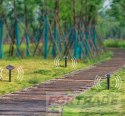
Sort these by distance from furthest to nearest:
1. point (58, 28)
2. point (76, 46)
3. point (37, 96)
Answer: point (58, 28), point (76, 46), point (37, 96)

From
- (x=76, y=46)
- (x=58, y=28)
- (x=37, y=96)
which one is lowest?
(x=37, y=96)

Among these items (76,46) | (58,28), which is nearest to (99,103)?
(76,46)

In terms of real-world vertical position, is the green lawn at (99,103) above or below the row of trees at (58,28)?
below

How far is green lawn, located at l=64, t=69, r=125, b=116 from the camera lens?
15.1m

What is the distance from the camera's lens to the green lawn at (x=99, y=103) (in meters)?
15.1

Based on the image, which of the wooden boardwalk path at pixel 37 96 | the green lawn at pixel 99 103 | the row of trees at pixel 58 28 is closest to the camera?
the green lawn at pixel 99 103

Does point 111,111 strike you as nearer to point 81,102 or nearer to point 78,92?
point 81,102

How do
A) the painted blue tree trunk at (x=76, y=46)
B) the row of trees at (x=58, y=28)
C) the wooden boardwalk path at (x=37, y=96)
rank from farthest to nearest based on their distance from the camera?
the row of trees at (x=58, y=28), the painted blue tree trunk at (x=76, y=46), the wooden boardwalk path at (x=37, y=96)

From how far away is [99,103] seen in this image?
17.2 metres

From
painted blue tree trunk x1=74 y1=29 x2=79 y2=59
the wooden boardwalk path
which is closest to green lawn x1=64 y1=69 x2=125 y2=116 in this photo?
the wooden boardwalk path

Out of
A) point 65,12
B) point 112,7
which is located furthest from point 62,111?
point 112,7

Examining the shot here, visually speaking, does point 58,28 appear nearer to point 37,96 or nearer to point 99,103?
point 37,96

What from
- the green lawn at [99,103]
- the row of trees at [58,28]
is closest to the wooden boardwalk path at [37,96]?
the green lawn at [99,103]

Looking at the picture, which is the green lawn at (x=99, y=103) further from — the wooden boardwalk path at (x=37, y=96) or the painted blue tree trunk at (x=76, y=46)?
the painted blue tree trunk at (x=76, y=46)
